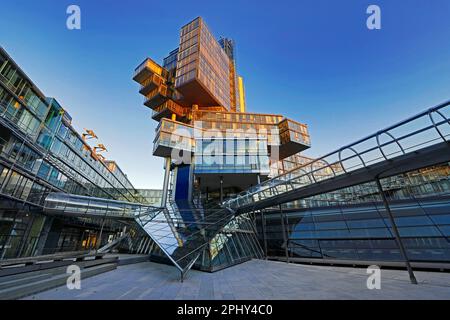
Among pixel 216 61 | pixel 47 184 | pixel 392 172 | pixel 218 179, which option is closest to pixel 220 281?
pixel 392 172

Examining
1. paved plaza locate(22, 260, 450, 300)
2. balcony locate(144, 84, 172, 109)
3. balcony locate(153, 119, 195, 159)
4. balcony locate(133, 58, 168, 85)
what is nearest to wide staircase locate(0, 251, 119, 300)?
paved plaza locate(22, 260, 450, 300)

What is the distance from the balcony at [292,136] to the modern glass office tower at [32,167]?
122ft

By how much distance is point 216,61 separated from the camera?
53906mm

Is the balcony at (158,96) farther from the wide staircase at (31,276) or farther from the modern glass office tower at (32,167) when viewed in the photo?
the wide staircase at (31,276)

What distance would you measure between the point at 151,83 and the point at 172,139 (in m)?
25.0

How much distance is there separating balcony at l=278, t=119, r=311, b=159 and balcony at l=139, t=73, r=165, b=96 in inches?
1413

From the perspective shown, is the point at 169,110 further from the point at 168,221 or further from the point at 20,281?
the point at 20,281

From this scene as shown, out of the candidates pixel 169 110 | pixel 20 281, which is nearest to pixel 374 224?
pixel 20 281

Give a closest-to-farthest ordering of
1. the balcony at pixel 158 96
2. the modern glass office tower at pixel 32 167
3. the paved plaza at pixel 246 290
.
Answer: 1. the paved plaza at pixel 246 290
2. the modern glass office tower at pixel 32 167
3. the balcony at pixel 158 96

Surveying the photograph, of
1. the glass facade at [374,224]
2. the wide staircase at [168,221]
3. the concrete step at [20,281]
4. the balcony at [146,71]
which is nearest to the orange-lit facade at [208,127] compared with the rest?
the balcony at [146,71]

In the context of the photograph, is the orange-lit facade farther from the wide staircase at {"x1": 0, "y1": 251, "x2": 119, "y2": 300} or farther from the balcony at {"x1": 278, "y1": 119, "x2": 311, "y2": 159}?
the wide staircase at {"x1": 0, "y1": 251, "x2": 119, "y2": 300}

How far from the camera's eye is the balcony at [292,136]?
137ft
